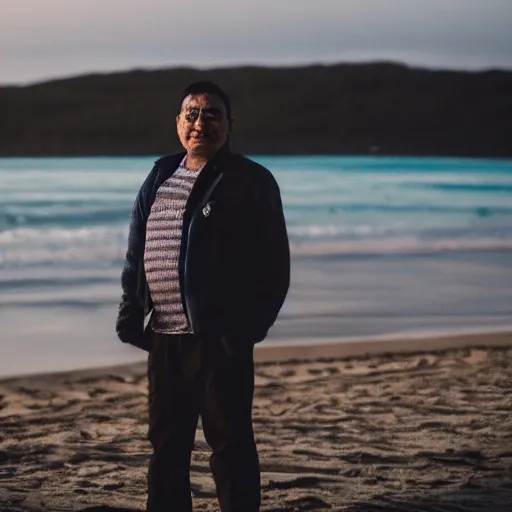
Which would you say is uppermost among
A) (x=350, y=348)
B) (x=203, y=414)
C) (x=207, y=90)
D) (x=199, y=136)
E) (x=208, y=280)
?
(x=207, y=90)

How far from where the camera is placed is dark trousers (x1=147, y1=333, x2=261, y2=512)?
312cm

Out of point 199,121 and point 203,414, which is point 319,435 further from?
point 199,121

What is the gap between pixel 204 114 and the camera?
3.10m

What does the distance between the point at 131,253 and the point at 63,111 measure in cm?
2215

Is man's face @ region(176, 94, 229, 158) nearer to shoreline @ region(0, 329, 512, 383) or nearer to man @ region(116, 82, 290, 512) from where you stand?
man @ region(116, 82, 290, 512)

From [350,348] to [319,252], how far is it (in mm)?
7343

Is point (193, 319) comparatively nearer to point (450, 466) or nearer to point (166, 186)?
point (166, 186)

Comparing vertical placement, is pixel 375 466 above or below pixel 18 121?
below

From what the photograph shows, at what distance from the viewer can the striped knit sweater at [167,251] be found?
10.2ft

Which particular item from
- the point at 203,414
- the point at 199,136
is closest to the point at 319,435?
the point at 203,414

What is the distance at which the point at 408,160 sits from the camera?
33.0 meters

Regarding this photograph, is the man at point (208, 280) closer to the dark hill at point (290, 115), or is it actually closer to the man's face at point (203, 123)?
the man's face at point (203, 123)

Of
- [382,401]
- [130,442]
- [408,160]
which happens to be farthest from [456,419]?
[408,160]

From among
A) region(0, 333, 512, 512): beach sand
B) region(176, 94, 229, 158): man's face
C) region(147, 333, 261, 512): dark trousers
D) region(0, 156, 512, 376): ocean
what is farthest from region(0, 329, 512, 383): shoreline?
region(176, 94, 229, 158): man's face
